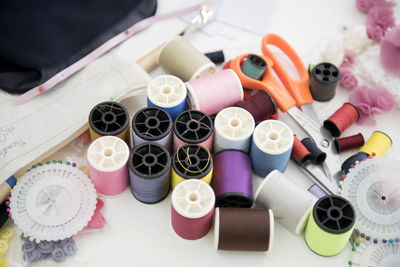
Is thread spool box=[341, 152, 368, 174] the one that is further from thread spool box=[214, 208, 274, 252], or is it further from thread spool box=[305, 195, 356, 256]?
thread spool box=[214, 208, 274, 252]

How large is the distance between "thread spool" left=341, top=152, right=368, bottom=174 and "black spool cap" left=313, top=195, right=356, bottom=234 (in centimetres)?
19

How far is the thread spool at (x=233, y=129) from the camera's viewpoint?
4.66ft

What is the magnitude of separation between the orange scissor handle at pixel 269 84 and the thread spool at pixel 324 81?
3.8 inches

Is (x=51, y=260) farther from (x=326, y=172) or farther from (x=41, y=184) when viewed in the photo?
(x=326, y=172)

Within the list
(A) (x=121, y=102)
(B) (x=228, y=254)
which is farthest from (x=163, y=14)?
(B) (x=228, y=254)

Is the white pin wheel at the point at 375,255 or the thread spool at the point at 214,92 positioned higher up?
the thread spool at the point at 214,92

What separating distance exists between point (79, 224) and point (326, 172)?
0.73 meters

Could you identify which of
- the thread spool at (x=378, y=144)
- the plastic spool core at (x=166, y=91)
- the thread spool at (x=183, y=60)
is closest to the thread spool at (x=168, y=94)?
the plastic spool core at (x=166, y=91)

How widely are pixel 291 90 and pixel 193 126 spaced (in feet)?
1.27

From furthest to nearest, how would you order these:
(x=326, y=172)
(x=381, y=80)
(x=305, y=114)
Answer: (x=381, y=80) → (x=305, y=114) → (x=326, y=172)

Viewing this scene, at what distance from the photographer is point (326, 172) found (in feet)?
4.80

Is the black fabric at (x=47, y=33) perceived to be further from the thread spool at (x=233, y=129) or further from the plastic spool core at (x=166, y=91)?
the thread spool at (x=233, y=129)

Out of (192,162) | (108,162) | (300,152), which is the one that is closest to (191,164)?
(192,162)

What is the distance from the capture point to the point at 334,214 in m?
1.28
